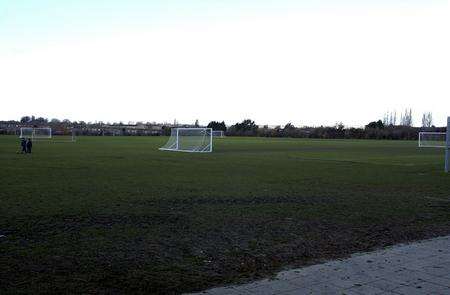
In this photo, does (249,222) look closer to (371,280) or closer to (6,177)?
(371,280)

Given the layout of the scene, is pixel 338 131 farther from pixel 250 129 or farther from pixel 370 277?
pixel 370 277

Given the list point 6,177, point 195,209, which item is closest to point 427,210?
point 195,209

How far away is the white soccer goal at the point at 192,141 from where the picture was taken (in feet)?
143

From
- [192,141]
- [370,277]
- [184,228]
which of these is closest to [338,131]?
[192,141]

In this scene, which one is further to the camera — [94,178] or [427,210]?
[94,178]

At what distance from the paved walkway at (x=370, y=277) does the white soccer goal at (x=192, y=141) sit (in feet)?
115

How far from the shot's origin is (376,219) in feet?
32.3

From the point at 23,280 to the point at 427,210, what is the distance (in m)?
8.61

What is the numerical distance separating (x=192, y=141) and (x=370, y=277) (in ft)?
138

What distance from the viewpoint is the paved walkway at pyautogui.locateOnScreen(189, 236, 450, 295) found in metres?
5.39

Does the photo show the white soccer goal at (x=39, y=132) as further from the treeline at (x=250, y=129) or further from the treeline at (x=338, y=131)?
the treeline at (x=338, y=131)

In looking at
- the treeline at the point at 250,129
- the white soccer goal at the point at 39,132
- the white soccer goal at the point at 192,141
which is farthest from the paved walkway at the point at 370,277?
the treeline at the point at 250,129

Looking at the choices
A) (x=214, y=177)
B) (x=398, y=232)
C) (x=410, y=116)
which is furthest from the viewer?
(x=410, y=116)

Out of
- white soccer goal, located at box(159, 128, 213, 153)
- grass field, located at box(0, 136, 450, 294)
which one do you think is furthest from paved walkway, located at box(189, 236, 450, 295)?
white soccer goal, located at box(159, 128, 213, 153)
